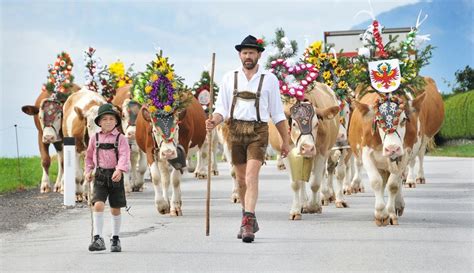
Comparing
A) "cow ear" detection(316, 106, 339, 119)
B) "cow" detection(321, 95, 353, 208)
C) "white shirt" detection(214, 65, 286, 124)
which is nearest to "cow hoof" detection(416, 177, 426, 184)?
"cow" detection(321, 95, 353, 208)

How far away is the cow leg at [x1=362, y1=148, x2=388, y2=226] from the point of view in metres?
12.8

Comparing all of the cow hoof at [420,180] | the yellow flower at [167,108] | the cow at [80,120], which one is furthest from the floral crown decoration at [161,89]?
the cow hoof at [420,180]

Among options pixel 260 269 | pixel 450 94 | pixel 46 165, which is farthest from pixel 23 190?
pixel 450 94

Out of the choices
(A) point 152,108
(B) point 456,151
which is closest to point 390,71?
(A) point 152,108

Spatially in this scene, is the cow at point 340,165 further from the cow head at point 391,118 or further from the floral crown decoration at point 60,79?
the floral crown decoration at point 60,79

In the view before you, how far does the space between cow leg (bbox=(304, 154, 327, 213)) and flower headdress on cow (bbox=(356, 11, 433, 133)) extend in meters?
1.42

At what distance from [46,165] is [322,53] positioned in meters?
6.23

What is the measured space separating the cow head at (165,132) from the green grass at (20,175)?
6357mm

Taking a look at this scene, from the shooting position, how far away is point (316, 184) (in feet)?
46.6

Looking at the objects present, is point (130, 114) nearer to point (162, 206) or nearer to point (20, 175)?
point (162, 206)

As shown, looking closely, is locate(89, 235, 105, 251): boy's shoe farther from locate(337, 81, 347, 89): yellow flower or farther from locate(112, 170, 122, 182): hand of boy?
locate(337, 81, 347, 89): yellow flower

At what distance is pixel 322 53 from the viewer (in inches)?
693

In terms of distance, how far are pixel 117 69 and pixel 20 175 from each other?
3422mm

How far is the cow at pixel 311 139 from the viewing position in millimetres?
13578
